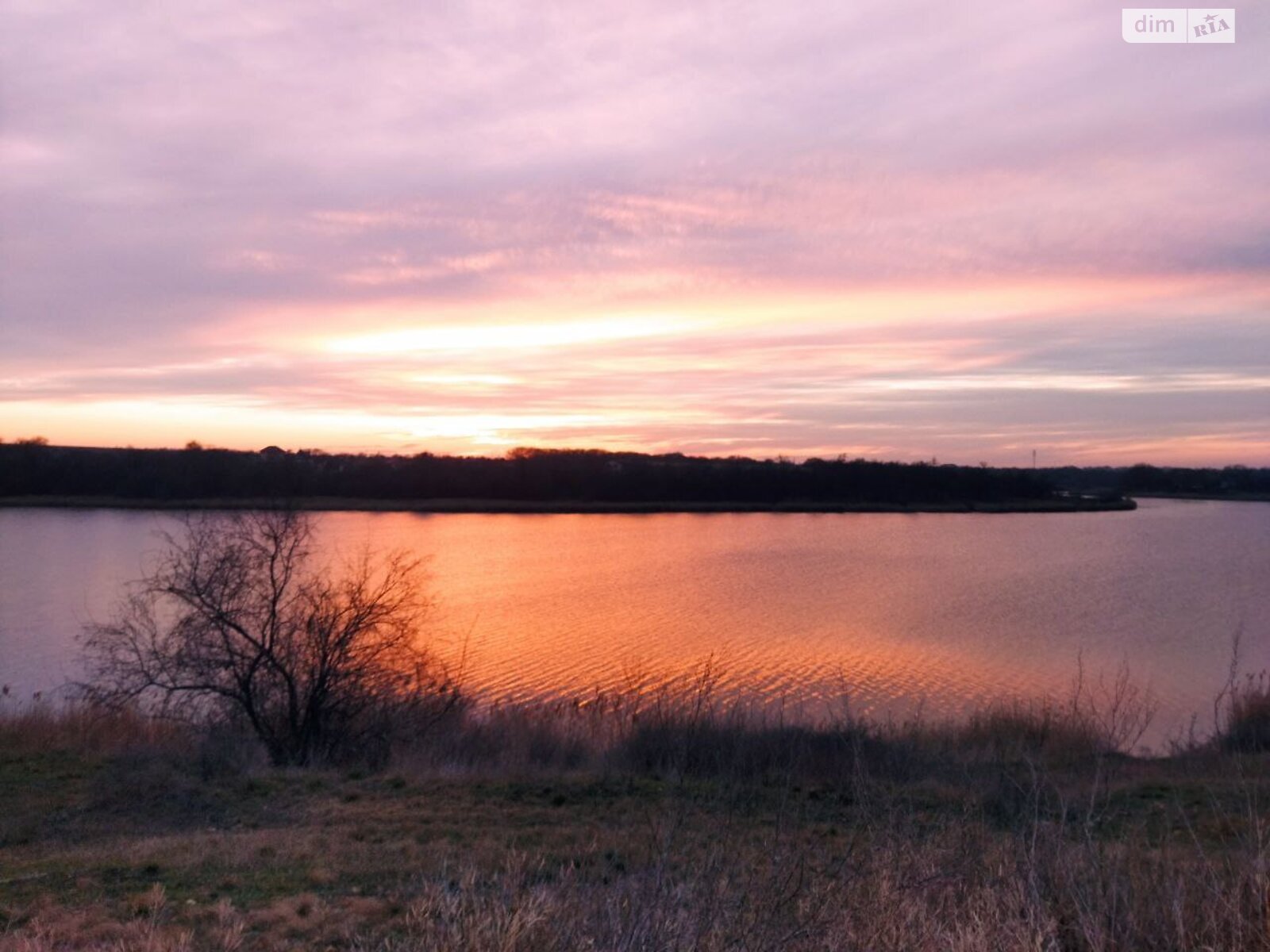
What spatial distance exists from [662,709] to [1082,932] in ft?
33.7

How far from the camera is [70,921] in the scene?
5891 millimetres

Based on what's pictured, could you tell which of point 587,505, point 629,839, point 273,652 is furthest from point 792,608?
point 587,505

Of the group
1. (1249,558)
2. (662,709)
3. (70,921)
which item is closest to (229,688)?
(662,709)

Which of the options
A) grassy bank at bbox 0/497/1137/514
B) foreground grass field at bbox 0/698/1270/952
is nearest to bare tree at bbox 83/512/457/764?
foreground grass field at bbox 0/698/1270/952

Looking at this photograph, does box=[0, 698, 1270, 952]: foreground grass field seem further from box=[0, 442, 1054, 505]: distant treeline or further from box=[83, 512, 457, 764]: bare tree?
box=[0, 442, 1054, 505]: distant treeline

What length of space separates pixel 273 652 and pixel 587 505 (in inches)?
2238

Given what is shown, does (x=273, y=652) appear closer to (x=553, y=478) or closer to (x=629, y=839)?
(x=629, y=839)

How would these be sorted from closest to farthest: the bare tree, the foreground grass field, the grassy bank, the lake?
the foreground grass field → the bare tree → the lake → the grassy bank

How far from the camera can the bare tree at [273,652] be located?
45.5 feet

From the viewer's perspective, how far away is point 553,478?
243ft

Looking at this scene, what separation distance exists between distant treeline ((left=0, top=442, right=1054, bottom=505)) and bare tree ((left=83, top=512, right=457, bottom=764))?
3687 centimetres

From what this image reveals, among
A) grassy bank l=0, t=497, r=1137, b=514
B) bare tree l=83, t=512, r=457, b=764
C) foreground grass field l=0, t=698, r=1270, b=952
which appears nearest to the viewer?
foreground grass field l=0, t=698, r=1270, b=952

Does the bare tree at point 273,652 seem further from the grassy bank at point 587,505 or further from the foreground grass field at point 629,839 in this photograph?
the grassy bank at point 587,505

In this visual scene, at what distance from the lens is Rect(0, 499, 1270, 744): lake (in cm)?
2080
